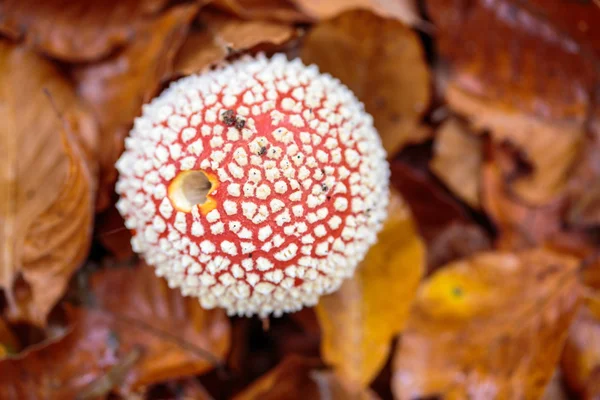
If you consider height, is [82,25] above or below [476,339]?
above

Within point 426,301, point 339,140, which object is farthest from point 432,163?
point 339,140

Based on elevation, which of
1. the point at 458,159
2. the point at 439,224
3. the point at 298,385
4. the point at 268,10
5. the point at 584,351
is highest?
the point at 268,10

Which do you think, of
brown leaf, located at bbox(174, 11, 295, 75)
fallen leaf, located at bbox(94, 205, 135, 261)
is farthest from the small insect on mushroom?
fallen leaf, located at bbox(94, 205, 135, 261)

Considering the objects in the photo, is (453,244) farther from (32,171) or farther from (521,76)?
(32,171)

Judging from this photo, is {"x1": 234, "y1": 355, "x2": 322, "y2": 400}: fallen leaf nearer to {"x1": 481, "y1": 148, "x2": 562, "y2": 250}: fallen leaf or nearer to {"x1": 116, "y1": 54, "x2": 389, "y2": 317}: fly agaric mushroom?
{"x1": 116, "y1": 54, "x2": 389, "y2": 317}: fly agaric mushroom

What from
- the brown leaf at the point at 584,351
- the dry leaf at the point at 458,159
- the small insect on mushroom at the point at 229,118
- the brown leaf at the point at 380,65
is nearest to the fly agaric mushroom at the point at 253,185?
the small insect on mushroom at the point at 229,118

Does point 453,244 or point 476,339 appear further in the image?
point 453,244

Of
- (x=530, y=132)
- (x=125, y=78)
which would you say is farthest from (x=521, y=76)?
(x=125, y=78)
